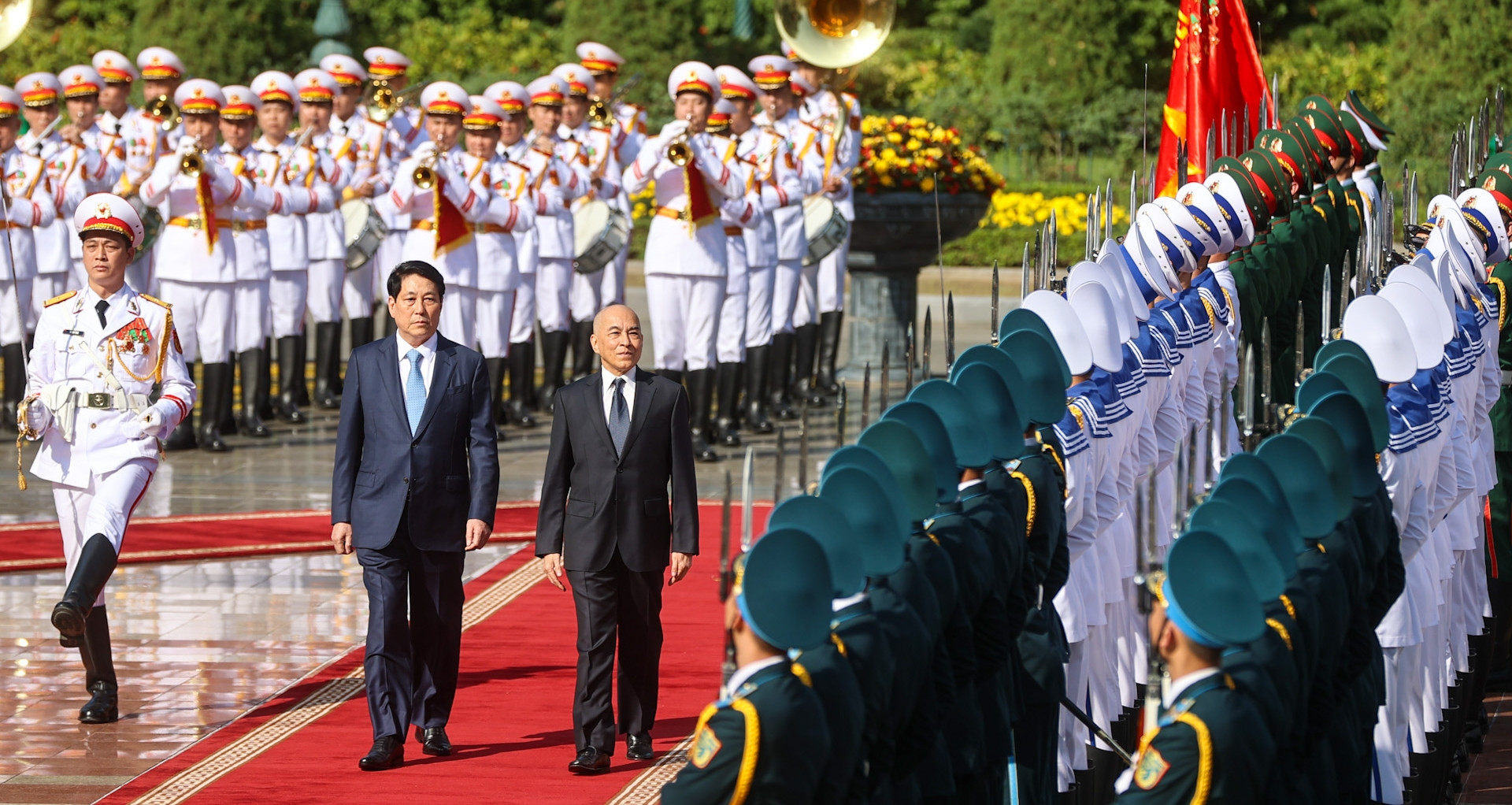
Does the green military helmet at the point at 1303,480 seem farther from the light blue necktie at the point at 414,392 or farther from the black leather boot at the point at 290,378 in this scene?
the black leather boot at the point at 290,378

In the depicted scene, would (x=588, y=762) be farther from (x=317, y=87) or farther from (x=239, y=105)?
(x=317, y=87)

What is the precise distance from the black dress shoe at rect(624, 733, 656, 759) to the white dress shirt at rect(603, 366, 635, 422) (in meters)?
0.91

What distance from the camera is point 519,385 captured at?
13711mm

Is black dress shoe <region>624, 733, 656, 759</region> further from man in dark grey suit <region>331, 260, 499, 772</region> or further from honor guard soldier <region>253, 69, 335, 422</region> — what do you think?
honor guard soldier <region>253, 69, 335, 422</region>

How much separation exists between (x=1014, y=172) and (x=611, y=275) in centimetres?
1166

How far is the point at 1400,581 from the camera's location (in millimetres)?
5496

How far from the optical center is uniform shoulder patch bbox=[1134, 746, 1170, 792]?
158 inches

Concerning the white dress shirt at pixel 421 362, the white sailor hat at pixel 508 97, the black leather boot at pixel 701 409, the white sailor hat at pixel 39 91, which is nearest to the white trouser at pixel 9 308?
the white sailor hat at pixel 39 91

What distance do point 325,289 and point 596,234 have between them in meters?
1.70

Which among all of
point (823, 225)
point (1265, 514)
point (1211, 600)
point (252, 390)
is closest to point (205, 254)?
point (252, 390)

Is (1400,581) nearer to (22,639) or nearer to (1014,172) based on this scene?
(22,639)

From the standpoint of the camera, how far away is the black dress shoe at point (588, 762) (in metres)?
6.54

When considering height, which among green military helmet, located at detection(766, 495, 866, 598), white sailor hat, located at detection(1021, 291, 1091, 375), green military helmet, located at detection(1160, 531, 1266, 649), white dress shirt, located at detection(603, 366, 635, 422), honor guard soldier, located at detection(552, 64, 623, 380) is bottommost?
green military helmet, located at detection(1160, 531, 1266, 649)

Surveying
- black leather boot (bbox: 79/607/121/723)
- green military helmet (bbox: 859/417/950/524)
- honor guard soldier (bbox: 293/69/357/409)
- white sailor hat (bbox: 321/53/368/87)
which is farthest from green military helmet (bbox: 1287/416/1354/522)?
white sailor hat (bbox: 321/53/368/87)
